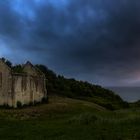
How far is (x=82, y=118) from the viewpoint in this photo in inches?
1426

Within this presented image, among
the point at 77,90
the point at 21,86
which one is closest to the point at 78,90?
the point at 77,90

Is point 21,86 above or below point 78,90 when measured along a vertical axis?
below

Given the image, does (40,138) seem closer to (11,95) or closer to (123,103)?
(11,95)

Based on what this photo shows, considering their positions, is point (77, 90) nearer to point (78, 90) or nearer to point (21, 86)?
point (78, 90)

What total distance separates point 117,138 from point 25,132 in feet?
25.6

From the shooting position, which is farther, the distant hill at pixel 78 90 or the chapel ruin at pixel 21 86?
the distant hill at pixel 78 90

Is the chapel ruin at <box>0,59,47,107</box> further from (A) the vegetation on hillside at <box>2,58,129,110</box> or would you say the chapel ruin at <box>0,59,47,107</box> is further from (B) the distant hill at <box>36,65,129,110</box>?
(B) the distant hill at <box>36,65,129,110</box>

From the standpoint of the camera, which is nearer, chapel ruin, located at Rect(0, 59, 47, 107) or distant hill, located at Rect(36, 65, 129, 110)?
chapel ruin, located at Rect(0, 59, 47, 107)

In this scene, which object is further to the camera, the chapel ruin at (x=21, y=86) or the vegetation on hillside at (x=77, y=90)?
the vegetation on hillside at (x=77, y=90)

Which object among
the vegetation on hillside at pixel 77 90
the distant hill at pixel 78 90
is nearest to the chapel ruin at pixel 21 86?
the vegetation on hillside at pixel 77 90

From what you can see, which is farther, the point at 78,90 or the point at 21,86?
the point at 78,90

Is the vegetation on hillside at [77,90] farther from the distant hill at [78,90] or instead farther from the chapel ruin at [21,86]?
the chapel ruin at [21,86]

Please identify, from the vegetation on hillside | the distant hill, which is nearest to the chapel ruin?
the vegetation on hillside

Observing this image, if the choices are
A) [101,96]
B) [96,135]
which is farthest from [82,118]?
[101,96]
